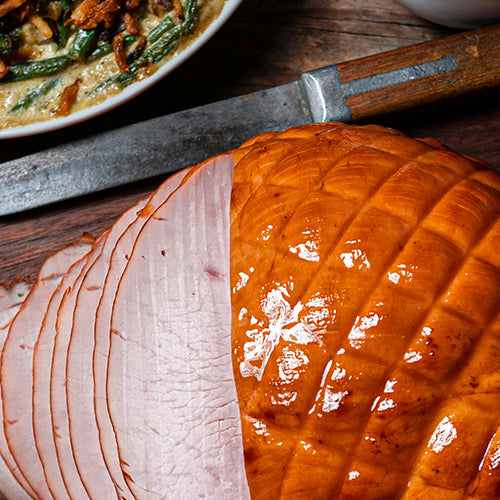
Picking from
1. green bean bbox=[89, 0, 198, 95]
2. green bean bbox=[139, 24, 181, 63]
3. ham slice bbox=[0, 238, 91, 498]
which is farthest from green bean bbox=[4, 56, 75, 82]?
ham slice bbox=[0, 238, 91, 498]

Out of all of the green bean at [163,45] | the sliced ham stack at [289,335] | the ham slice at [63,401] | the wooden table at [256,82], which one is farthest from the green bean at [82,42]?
the ham slice at [63,401]

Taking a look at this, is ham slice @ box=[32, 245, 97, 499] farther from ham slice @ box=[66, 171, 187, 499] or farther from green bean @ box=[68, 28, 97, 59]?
green bean @ box=[68, 28, 97, 59]

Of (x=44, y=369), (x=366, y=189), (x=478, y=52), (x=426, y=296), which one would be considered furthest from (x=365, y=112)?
(x=44, y=369)

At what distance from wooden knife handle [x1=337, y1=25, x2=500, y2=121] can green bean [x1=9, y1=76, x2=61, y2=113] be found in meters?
1.24

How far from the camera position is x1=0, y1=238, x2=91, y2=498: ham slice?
232cm

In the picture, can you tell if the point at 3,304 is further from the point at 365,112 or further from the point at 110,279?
the point at 365,112

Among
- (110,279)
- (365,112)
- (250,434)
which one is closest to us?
(250,434)

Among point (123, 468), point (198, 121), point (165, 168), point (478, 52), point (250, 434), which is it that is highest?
point (478, 52)

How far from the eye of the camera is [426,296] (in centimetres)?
158

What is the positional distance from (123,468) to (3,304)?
3.61 feet

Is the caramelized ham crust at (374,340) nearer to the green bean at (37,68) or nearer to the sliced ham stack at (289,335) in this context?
the sliced ham stack at (289,335)

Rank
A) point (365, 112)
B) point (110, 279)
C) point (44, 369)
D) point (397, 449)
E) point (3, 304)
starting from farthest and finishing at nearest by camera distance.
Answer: point (3, 304) → point (365, 112) → point (44, 369) → point (110, 279) → point (397, 449)

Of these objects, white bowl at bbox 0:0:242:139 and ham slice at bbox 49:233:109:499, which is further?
white bowl at bbox 0:0:242:139

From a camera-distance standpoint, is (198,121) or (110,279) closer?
(110,279)
